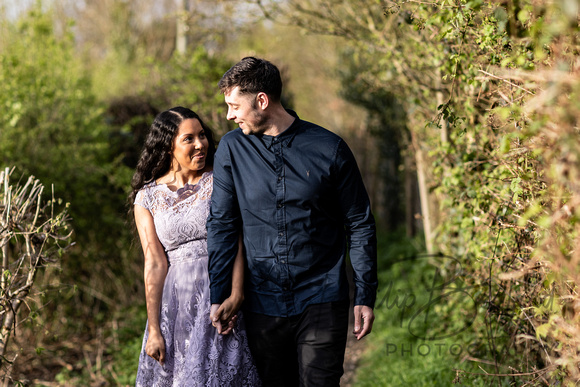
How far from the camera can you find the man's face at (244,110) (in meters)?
2.71

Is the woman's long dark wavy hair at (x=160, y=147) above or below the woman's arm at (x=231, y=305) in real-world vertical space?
above

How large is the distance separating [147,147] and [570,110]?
2.47 m

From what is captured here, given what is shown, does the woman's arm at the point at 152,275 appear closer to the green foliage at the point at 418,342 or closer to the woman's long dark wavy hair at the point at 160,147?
the woman's long dark wavy hair at the point at 160,147

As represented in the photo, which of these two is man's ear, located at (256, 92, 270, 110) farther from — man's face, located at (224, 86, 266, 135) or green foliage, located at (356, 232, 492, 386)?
green foliage, located at (356, 232, 492, 386)

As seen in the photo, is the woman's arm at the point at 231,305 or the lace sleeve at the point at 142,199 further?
the lace sleeve at the point at 142,199

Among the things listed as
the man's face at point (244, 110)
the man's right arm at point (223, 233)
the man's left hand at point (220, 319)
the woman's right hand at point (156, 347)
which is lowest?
the woman's right hand at point (156, 347)

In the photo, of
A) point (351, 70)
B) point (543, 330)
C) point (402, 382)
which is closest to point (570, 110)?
point (543, 330)

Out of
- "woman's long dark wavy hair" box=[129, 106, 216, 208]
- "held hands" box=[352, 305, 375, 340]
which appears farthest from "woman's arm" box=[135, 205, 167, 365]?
"held hands" box=[352, 305, 375, 340]

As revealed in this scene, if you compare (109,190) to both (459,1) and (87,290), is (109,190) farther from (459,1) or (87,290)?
(459,1)

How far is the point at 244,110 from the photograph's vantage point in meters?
2.71

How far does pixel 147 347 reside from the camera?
9.59ft

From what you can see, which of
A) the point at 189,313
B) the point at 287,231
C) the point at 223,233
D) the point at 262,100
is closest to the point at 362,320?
the point at 287,231

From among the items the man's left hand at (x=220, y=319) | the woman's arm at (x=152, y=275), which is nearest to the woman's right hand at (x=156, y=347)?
the woman's arm at (x=152, y=275)

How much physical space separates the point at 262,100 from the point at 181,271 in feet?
3.31
